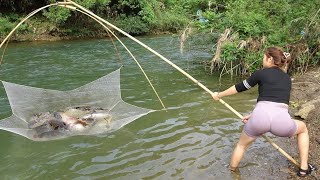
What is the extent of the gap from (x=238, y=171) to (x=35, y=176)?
2634 mm

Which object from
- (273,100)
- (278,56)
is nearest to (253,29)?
(278,56)

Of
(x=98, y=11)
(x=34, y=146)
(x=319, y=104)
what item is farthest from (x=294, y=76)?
(x=98, y=11)

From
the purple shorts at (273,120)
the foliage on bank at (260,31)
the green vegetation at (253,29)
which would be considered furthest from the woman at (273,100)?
the foliage on bank at (260,31)

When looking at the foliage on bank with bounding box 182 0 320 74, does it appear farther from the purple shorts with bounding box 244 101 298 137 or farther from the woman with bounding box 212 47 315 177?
the purple shorts with bounding box 244 101 298 137

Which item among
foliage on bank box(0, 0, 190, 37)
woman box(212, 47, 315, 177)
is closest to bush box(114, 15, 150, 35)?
foliage on bank box(0, 0, 190, 37)

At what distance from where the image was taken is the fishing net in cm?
590

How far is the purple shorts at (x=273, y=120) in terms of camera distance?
4094 mm

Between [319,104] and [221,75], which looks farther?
[221,75]

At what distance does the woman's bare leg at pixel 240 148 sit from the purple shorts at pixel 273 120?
21 cm

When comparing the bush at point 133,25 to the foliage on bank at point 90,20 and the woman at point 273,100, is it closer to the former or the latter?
the foliage on bank at point 90,20

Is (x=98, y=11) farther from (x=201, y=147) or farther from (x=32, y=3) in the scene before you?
(x=201, y=147)

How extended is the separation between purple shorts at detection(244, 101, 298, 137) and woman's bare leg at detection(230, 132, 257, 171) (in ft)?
0.70

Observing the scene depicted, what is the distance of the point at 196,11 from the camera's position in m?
11.8

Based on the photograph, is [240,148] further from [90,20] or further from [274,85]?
[90,20]
